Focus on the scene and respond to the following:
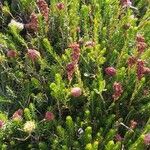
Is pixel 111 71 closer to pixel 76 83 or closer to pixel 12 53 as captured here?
pixel 76 83

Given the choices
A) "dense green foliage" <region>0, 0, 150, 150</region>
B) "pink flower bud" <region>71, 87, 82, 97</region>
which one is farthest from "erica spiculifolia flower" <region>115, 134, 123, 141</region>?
"pink flower bud" <region>71, 87, 82, 97</region>

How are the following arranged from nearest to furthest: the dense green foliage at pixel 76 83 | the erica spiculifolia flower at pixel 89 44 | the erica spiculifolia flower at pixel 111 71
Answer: the dense green foliage at pixel 76 83 < the erica spiculifolia flower at pixel 111 71 < the erica spiculifolia flower at pixel 89 44

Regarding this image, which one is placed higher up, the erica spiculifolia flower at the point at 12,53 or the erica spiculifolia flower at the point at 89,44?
the erica spiculifolia flower at the point at 89,44

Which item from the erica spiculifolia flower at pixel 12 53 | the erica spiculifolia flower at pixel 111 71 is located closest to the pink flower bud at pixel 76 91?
the erica spiculifolia flower at pixel 111 71

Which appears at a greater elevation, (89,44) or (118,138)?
(89,44)

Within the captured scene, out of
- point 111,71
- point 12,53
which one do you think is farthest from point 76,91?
point 12,53

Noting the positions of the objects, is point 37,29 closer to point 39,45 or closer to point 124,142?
point 39,45

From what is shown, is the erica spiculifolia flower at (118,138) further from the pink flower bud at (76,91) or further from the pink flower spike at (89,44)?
the pink flower spike at (89,44)

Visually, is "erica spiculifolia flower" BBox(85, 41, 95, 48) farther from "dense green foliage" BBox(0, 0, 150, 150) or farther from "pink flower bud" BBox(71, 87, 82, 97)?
"pink flower bud" BBox(71, 87, 82, 97)
